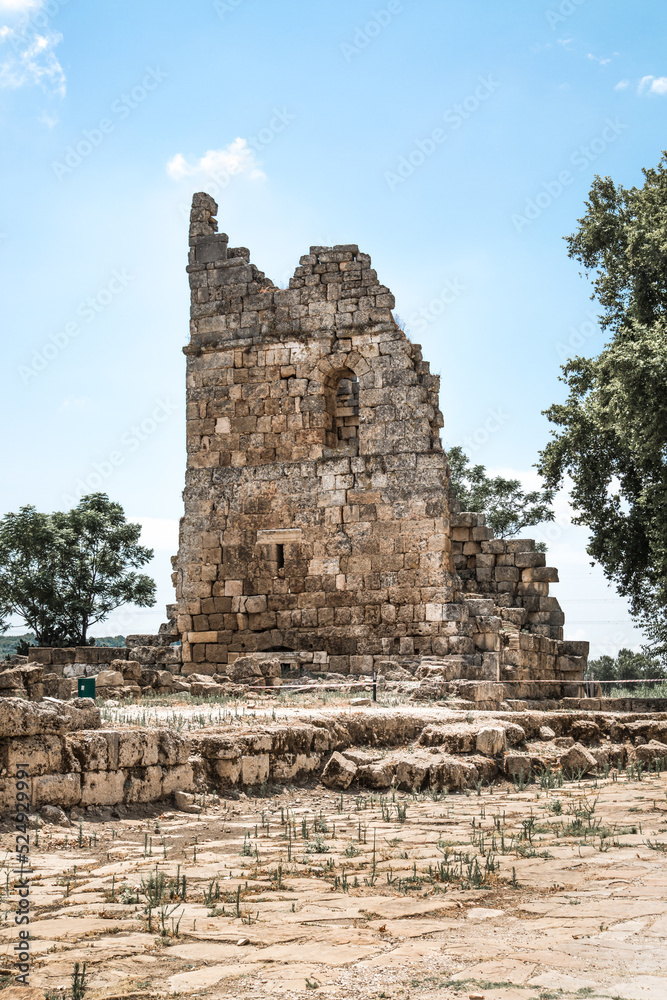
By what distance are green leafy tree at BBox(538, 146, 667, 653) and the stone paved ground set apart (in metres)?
12.0

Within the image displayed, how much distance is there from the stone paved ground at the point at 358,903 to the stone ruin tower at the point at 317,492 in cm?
729

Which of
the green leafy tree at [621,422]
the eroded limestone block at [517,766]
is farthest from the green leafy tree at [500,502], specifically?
the eroded limestone block at [517,766]

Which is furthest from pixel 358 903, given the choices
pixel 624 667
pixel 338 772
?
pixel 624 667

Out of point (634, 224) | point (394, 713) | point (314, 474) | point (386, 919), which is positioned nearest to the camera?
point (386, 919)

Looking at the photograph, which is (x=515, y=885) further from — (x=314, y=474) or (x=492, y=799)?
(x=314, y=474)

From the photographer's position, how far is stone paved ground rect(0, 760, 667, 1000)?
3.53 metres

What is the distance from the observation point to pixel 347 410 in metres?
17.1

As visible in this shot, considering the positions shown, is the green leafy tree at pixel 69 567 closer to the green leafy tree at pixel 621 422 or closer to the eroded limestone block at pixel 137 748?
the green leafy tree at pixel 621 422

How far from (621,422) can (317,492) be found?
591 cm

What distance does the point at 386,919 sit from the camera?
4.32 metres

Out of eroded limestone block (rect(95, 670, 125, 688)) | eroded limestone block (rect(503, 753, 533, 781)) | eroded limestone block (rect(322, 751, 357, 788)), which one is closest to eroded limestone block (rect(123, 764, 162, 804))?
eroded limestone block (rect(322, 751, 357, 788))

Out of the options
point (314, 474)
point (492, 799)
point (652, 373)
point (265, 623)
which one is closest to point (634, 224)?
point (652, 373)

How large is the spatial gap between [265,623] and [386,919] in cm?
1099

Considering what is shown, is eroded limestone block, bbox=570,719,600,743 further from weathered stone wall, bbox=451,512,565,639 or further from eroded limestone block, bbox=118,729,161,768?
weathered stone wall, bbox=451,512,565,639
